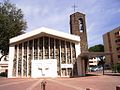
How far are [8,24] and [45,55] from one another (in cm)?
973

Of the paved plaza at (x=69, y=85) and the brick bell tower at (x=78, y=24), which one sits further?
the brick bell tower at (x=78, y=24)

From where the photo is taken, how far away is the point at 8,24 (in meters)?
32.4

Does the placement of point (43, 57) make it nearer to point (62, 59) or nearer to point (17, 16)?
point (62, 59)

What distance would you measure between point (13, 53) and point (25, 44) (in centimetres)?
214

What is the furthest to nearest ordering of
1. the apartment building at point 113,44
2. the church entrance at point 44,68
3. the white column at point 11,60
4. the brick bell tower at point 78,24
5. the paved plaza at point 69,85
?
the apartment building at point 113,44, the brick bell tower at point 78,24, the white column at point 11,60, the church entrance at point 44,68, the paved plaza at point 69,85

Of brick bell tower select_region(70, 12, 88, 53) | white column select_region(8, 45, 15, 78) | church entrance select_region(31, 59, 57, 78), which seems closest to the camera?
church entrance select_region(31, 59, 57, 78)

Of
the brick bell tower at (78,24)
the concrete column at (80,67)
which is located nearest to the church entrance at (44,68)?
the concrete column at (80,67)

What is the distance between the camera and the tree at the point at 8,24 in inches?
1272

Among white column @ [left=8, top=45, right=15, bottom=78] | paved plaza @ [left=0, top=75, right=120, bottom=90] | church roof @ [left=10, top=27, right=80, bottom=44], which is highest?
church roof @ [left=10, top=27, right=80, bottom=44]

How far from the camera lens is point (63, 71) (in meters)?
26.6

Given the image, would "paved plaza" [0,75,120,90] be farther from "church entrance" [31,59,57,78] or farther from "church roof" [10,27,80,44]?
"church roof" [10,27,80,44]

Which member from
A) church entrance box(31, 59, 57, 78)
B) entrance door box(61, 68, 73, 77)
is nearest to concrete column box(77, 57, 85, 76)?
entrance door box(61, 68, 73, 77)

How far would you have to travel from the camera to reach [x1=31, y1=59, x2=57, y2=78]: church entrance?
1057 inches

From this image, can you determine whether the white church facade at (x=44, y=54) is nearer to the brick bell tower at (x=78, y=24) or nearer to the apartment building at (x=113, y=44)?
the brick bell tower at (x=78, y=24)
